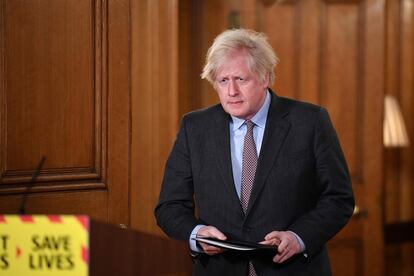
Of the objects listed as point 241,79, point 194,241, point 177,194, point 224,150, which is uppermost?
point 241,79

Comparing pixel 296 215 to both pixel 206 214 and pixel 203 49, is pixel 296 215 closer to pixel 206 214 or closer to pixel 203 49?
pixel 206 214

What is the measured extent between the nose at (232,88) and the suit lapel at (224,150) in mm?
153

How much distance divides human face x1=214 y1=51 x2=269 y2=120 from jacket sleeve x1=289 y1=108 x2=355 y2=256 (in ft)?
0.79

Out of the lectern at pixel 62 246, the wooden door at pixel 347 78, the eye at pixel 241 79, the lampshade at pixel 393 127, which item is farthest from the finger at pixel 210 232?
the lampshade at pixel 393 127

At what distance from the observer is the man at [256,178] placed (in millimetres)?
2234

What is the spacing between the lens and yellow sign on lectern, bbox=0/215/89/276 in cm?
126

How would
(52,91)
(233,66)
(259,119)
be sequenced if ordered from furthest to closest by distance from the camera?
(52,91)
(259,119)
(233,66)

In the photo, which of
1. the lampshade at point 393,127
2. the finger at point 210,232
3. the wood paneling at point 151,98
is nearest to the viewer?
the finger at point 210,232

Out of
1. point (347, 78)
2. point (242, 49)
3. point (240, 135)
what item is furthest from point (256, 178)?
point (347, 78)

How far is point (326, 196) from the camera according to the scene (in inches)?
90.0

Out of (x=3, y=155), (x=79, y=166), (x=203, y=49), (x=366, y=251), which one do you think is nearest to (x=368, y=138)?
(x=366, y=251)

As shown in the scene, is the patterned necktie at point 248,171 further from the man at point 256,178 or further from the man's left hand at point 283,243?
the man's left hand at point 283,243

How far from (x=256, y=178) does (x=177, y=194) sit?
0.90ft

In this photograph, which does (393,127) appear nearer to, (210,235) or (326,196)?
(326,196)
